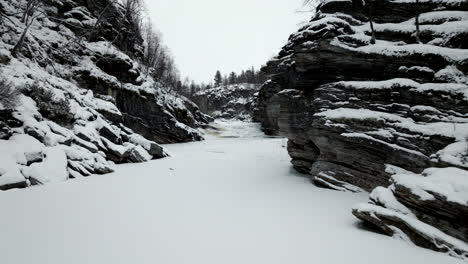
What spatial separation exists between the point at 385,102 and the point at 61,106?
13629 millimetres

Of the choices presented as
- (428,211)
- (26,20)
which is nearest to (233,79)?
(26,20)

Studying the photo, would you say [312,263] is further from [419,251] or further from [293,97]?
[293,97]

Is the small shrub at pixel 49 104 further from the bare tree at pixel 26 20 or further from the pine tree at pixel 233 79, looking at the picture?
the pine tree at pixel 233 79

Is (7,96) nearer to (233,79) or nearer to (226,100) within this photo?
(226,100)

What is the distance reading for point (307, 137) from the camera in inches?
421

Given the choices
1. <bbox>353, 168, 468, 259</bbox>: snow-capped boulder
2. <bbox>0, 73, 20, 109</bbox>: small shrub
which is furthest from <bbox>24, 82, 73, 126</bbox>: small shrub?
<bbox>353, 168, 468, 259</bbox>: snow-capped boulder

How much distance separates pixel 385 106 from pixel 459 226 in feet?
15.2

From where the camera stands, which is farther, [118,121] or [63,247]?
[118,121]

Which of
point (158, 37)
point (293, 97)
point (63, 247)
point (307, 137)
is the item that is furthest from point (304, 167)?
point (158, 37)

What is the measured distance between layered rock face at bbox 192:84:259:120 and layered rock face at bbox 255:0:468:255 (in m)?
75.3

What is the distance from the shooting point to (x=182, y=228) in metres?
4.69

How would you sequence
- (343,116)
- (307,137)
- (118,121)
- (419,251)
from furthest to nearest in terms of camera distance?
(118,121), (307,137), (343,116), (419,251)

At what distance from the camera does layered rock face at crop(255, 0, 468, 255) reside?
523 cm

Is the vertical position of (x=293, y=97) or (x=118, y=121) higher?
(x=293, y=97)
